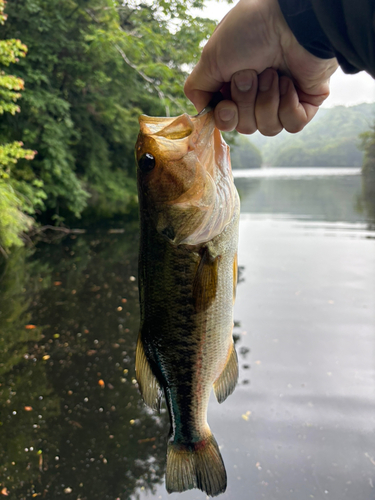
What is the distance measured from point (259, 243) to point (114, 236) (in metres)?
5.18

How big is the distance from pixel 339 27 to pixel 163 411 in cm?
438

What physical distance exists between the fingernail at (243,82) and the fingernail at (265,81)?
9 cm

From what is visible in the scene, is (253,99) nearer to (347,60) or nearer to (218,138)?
(218,138)

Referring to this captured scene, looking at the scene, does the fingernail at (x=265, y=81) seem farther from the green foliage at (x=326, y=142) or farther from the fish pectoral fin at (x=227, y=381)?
the green foliage at (x=326, y=142)

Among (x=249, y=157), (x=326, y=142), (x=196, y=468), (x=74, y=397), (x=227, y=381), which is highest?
(x=227, y=381)

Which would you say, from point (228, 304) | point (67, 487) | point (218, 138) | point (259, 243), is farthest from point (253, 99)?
point (259, 243)

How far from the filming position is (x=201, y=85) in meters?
1.74

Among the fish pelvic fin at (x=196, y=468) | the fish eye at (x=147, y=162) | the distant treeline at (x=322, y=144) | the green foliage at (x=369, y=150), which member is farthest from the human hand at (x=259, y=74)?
the green foliage at (x=369, y=150)

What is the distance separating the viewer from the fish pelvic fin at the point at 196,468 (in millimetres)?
1573

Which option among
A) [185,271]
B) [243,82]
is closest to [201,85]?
[243,82]

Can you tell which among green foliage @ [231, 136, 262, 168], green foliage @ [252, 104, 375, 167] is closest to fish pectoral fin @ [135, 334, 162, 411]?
green foliage @ [252, 104, 375, 167]

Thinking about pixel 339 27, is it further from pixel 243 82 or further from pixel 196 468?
pixel 196 468

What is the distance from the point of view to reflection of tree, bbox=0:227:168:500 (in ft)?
12.1

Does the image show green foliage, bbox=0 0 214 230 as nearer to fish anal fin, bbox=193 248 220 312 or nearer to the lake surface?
the lake surface
